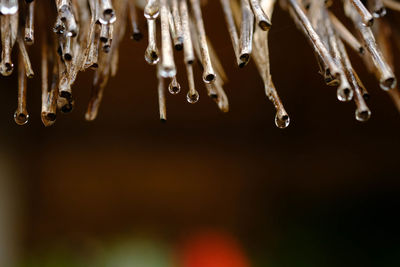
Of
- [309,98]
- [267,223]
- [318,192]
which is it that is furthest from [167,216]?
[309,98]

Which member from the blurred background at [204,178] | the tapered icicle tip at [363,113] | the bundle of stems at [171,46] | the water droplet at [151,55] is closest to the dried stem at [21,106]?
the bundle of stems at [171,46]

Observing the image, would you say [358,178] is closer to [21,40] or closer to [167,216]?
[167,216]

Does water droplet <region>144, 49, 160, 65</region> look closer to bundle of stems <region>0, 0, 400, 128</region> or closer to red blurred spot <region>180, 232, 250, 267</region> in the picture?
bundle of stems <region>0, 0, 400, 128</region>

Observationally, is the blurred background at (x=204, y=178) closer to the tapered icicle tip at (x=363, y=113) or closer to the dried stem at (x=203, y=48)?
the dried stem at (x=203, y=48)

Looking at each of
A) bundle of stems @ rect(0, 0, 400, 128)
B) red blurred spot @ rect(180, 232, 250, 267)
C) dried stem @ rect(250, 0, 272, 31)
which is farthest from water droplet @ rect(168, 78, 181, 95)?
red blurred spot @ rect(180, 232, 250, 267)

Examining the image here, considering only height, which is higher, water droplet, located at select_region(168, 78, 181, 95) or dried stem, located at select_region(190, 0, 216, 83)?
dried stem, located at select_region(190, 0, 216, 83)

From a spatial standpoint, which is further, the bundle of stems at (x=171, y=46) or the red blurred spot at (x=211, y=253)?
the red blurred spot at (x=211, y=253)

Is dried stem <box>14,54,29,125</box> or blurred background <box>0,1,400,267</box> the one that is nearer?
dried stem <box>14,54,29,125</box>

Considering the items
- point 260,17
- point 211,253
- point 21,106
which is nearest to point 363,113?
point 260,17
